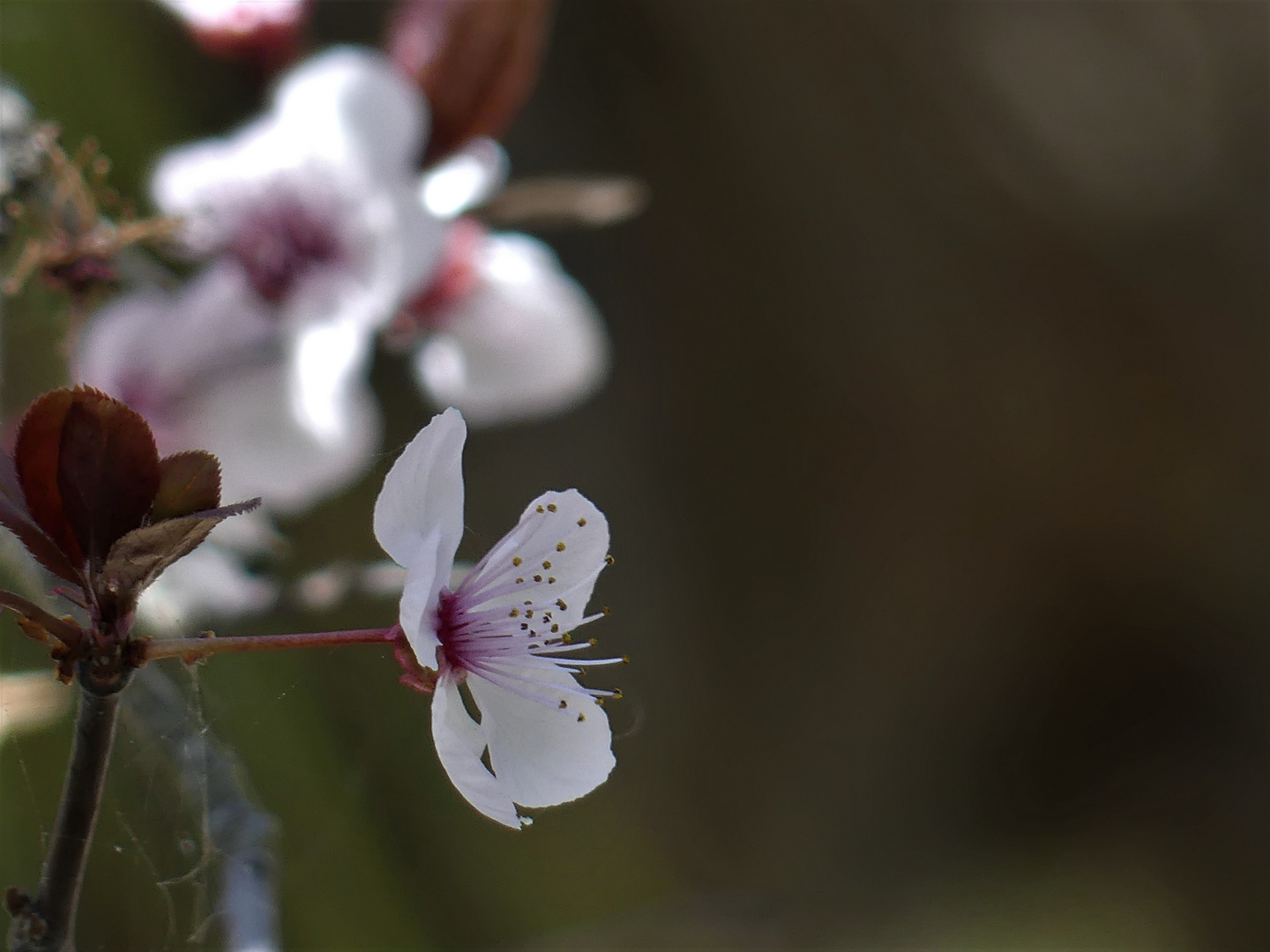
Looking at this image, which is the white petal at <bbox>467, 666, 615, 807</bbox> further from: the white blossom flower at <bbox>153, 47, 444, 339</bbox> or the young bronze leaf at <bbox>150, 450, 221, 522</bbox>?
the white blossom flower at <bbox>153, 47, 444, 339</bbox>

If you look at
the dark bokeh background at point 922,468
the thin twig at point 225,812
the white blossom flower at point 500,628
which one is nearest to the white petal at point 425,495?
the white blossom flower at point 500,628

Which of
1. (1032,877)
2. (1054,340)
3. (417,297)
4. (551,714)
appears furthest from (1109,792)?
(551,714)

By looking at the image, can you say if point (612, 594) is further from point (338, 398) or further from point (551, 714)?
point (551, 714)

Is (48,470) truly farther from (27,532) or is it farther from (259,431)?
(259,431)

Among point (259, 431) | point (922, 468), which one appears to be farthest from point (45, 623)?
point (922, 468)

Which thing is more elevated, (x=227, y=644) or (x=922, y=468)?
(x=922, y=468)

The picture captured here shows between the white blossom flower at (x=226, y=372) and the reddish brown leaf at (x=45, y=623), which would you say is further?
the white blossom flower at (x=226, y=372)

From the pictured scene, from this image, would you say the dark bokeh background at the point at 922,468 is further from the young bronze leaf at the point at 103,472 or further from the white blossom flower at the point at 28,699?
the young bronze leaf at the point at 103,472
